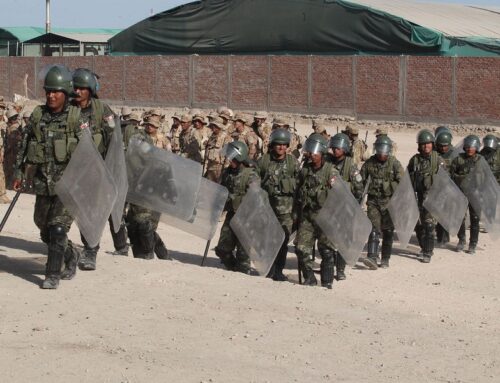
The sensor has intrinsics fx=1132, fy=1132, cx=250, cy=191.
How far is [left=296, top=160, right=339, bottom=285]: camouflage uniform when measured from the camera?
11805 mm

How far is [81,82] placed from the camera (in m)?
10.7

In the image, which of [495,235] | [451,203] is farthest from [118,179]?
[495,235]

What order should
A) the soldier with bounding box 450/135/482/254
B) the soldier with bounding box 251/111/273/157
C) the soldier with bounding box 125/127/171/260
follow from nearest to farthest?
the soldier with bounding box 125/127/171/260 < the soldier with bounding box 450/135/482/254 < the soldier with bounding box 251/111/273/157

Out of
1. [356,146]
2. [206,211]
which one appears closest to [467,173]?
[356,146]

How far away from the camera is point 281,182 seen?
40.2ft

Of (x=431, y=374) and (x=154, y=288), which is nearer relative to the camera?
(x=431, y=374)

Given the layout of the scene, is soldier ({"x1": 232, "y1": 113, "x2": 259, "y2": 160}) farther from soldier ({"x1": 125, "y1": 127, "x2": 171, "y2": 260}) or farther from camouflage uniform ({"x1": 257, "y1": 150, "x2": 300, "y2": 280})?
soldier ({"x1": 125, "y1": 127, "x2": 171, "y2": 260})

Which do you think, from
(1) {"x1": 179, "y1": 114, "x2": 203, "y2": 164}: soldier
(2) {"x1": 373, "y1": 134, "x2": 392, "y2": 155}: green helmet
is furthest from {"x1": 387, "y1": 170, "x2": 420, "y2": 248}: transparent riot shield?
(1) {"x1": 179, "y1": 114, "x2": 203, "y2": 164}: soldier

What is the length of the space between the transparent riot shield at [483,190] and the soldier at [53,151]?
284 inches

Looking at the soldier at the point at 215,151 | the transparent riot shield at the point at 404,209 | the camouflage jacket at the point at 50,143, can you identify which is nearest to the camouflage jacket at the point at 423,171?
the transparent riot shield at the point at 404,209

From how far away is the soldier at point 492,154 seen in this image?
52.8 ft

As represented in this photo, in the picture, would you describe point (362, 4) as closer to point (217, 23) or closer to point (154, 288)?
point (217, 23)

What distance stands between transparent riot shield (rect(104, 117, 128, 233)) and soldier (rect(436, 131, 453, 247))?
6.16 metres

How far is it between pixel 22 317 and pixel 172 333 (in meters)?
1.23
